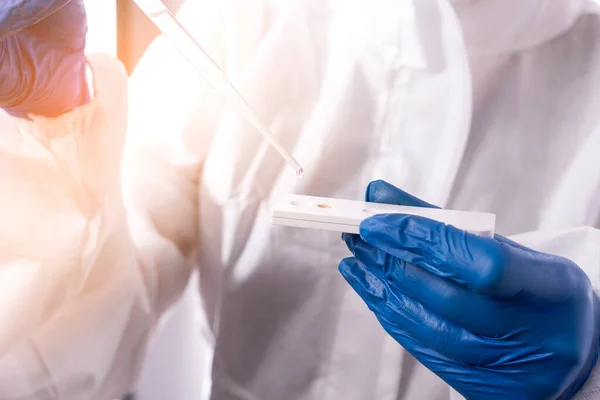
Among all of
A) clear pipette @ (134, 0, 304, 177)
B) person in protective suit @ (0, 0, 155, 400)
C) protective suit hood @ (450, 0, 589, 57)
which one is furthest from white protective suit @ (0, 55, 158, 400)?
protective suit hood @ (450, 0, 589, 57)

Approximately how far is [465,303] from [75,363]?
0.43 metres

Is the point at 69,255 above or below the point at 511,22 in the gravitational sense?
above

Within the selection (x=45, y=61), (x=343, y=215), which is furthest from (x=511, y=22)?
(x=45, y=61)

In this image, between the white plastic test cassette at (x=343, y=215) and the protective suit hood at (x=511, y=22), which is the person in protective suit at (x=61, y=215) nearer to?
the white plastic test cassette at (x=343, y=215)

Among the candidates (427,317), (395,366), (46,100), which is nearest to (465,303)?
(427,317)

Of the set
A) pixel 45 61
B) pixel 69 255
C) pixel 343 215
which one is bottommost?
pixel 343 215

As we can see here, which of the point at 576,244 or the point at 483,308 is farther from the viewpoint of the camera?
the point at 576,244

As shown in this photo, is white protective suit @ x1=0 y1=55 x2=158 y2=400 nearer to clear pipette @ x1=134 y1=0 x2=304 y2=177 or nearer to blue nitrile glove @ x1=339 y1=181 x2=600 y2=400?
clear pipette @ x1=134 y1=0 x2=304 y2=177

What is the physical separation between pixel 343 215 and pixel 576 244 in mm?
332

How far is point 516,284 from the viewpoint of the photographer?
1.59 feet

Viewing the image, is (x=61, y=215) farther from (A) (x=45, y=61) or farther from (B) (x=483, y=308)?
(B) (x=483, y=308)

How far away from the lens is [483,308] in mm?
517

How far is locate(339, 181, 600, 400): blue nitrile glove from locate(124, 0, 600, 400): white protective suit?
0.45 feet

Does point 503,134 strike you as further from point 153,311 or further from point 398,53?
point 153,311
